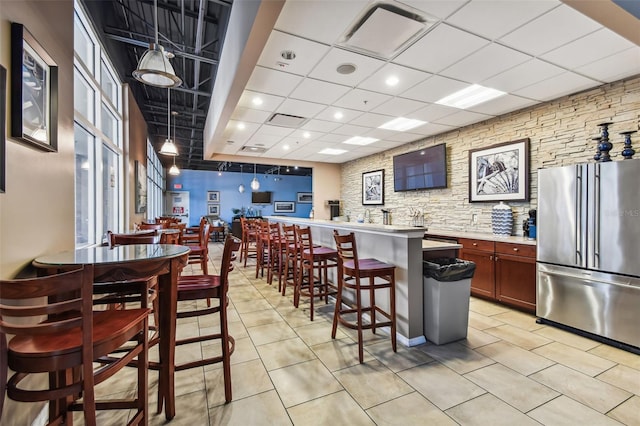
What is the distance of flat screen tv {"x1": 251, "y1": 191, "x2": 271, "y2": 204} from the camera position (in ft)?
44.2

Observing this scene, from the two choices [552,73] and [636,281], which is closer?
[636,281]

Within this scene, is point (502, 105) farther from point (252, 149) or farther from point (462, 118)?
point (252, 149)

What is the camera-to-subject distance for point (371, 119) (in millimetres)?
4750

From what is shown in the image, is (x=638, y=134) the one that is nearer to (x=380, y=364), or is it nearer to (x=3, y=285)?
(x=380, y=364)

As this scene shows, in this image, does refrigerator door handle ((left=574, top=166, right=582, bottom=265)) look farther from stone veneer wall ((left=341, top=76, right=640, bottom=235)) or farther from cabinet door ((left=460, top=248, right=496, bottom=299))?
cabinet door ((left=460, top=248, right=496, bottom=299))

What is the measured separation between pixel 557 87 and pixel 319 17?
3085 mm

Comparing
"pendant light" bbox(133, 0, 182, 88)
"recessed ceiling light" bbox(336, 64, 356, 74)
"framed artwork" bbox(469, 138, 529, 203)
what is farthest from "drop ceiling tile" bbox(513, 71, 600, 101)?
"pendant light" bbox(133, 0, 182, 88)

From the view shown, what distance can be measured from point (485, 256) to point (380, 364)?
8.11 feet

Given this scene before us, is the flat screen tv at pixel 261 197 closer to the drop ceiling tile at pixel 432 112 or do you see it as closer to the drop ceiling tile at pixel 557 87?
the drop ceiling tile at pixel 432 112

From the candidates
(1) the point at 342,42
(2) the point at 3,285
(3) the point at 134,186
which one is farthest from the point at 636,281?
(3) the point at 134,186

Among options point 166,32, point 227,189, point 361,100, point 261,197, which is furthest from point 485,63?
point 227,189

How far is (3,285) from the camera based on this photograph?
1.05 meters

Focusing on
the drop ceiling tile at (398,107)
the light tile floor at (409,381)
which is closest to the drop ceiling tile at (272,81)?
the drop ceiling tile at (398,107)

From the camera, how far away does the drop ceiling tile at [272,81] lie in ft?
10.4
